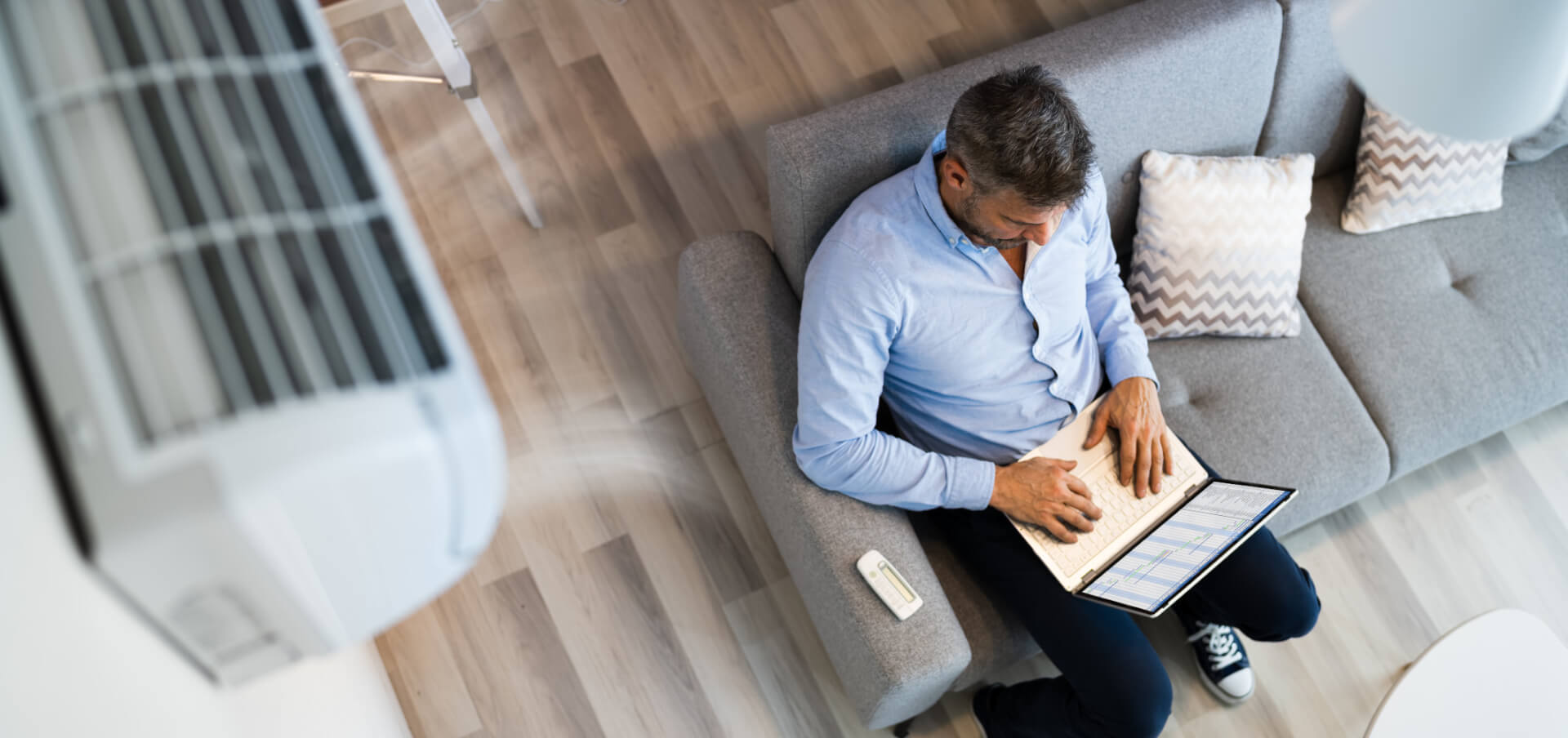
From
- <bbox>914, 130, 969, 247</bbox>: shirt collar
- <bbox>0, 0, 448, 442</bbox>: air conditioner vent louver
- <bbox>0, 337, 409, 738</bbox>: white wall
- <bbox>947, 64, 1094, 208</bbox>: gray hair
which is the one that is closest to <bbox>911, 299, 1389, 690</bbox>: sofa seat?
<bbox>914, 130, 969, 247</bbox>: shirt collar

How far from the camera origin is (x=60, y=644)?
1.88ft

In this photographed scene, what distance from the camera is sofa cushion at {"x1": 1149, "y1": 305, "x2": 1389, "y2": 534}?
1.76 metres

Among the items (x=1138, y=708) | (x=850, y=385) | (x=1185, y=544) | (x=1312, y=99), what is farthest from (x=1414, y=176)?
(x=850, y=385)

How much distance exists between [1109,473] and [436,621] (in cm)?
129

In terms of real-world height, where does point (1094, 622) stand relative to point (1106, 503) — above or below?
below

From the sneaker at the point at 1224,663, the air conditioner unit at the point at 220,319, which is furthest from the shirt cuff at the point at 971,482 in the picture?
the air conditioner unit at the point at 220,319

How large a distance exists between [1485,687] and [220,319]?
1.90 meters

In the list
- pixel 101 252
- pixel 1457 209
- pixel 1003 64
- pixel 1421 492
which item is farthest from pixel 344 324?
pixel 1421 492

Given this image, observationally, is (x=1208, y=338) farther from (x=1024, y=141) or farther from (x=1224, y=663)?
(x=1024, y=141)

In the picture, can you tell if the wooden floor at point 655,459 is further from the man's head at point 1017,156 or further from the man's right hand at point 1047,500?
the man's head at point 1017,156

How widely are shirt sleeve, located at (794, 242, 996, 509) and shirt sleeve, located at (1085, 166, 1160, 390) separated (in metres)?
0.43

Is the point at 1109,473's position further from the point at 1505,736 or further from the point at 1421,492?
the point at 1421,492

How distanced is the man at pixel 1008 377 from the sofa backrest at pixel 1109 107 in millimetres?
87

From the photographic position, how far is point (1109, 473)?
1607 millimetres
